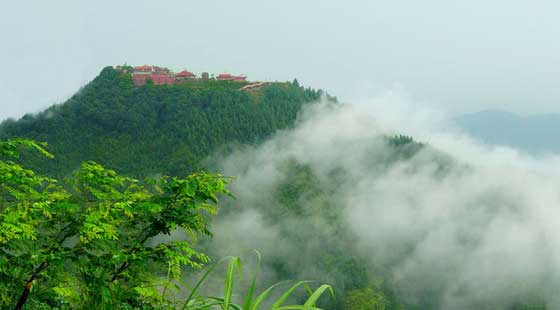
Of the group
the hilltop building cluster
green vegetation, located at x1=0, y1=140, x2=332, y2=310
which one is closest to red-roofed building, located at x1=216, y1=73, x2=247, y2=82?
the hilltop building cluster

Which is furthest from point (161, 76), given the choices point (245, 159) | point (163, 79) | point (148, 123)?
point (245, 159)

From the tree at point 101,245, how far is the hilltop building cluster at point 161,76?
133272 mm

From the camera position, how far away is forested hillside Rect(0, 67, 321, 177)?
4739 inches

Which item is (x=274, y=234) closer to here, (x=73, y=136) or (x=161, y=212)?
(x=73, y=136)

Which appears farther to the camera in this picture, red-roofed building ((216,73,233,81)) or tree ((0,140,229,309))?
→ red-roofed building ((216,73,233,81))

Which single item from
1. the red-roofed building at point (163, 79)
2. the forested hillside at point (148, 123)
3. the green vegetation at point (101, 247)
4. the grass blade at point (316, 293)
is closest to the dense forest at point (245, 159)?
the forested hillside at point (148, 123)

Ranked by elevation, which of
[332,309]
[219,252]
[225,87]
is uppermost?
[225,87]

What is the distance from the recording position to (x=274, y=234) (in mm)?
127125

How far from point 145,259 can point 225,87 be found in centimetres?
13071

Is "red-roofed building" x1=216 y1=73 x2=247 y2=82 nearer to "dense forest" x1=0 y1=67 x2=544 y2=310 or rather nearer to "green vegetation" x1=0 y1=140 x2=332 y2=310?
"dense forest" x1=0 y1=67 x2=544 y2=310

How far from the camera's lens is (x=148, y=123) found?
130 meters

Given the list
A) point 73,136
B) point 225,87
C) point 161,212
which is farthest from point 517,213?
point 161,212

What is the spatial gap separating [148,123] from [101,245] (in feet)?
422

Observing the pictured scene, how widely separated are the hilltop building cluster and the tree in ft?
437
